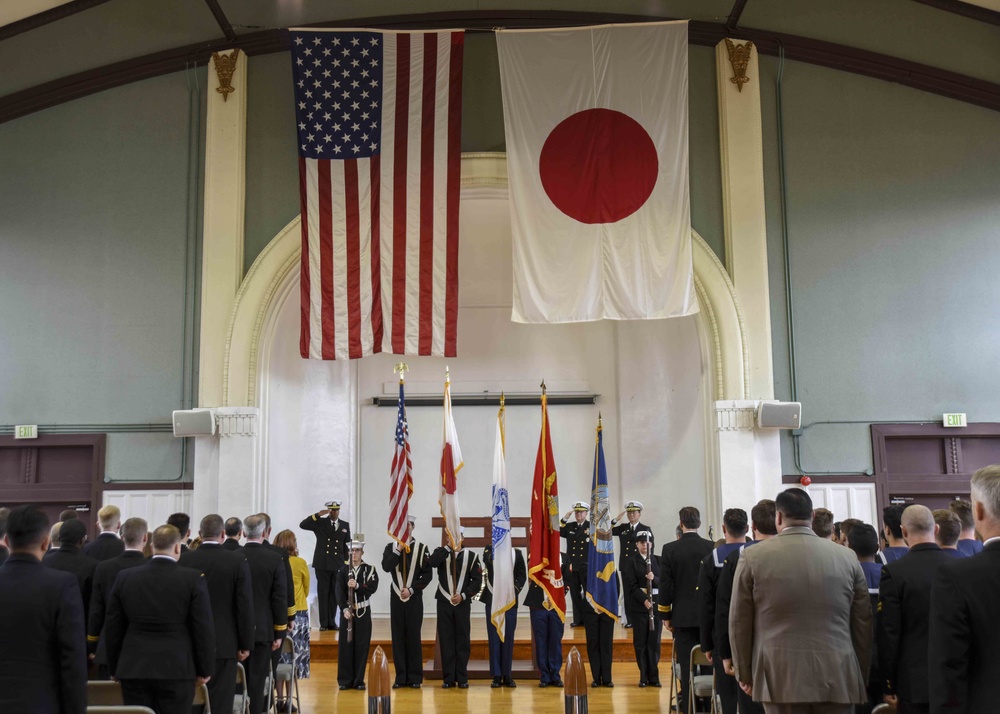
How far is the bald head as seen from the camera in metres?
4.82

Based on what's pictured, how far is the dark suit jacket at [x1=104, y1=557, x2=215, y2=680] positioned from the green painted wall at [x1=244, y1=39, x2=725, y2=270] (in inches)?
264

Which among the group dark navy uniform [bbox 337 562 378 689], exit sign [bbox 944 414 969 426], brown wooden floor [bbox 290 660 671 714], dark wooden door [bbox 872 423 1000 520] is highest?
exit sign [bbox 944 414 969 426]

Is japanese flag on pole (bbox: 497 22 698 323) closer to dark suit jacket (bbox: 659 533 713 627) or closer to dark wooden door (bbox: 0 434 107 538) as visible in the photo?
dark suit jacket (bbox: 659 533 713 627)

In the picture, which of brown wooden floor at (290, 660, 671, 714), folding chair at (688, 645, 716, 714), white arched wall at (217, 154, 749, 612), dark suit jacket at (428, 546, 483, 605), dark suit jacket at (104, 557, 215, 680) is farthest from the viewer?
white arched wall at (217, 154, 749, 612)

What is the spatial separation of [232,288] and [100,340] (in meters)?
1.81

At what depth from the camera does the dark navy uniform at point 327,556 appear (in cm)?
1162

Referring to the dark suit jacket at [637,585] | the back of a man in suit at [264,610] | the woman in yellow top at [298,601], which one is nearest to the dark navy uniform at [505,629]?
the dark suit jacket at [637,585]

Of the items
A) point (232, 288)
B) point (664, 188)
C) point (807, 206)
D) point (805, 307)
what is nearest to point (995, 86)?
point (807, 206)

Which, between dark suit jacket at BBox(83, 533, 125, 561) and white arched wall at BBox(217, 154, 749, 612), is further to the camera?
white arched wall at BBox(217, 154, 749, 612)

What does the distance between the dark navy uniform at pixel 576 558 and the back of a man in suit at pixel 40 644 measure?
6.73 m

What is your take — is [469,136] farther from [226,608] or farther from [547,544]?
[226,608]

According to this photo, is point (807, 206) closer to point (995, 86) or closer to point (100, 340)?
point (995, 86)

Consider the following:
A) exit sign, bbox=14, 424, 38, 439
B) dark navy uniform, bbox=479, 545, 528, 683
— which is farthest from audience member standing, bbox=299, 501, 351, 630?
exit sign, bbox=14, 424, 38, 439

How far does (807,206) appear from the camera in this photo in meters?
11.4
